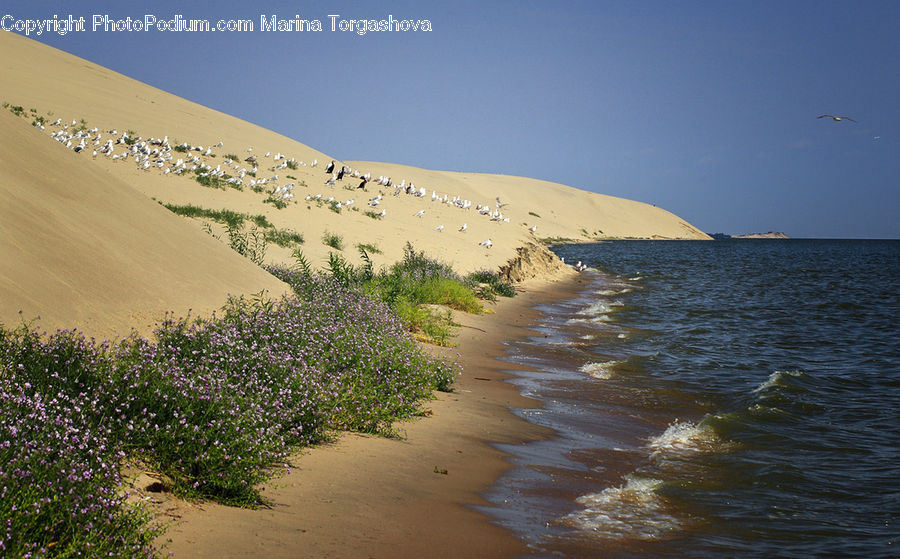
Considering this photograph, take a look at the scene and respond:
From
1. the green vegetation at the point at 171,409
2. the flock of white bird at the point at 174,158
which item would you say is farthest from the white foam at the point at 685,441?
the flock of white bird at the point at 174,158

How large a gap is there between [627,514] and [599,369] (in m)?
6.34

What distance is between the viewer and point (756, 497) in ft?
20.2

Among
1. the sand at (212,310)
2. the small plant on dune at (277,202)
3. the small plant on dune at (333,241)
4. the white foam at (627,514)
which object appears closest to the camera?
A: the sand at (212,310)

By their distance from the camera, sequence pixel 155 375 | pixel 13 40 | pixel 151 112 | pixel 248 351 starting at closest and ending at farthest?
pixel 155 375 < pixel 248 351 < pixel 151 112 < pixel 13 40

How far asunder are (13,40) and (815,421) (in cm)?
5681

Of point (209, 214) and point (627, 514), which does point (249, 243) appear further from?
point (627, 514)

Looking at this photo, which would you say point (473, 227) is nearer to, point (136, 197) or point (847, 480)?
point (136, 197)

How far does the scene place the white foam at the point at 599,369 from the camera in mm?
11305

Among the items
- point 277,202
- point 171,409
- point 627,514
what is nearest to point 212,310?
point 171,409

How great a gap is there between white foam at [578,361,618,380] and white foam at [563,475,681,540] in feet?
16.5

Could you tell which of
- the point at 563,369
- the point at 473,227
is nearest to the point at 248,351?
the point at 563,369

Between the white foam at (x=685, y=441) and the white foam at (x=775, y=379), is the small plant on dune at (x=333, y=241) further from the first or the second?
the white foam at (x=685, y=441)

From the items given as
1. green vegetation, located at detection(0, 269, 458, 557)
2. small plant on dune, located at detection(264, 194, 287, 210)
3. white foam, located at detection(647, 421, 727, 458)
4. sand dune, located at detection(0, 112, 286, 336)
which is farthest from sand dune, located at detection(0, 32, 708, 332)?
white foam, located at detection(647, 421, 727, 458)

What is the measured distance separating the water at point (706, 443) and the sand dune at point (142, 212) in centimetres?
406
